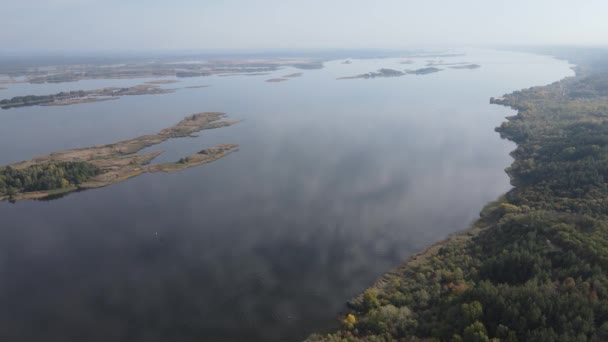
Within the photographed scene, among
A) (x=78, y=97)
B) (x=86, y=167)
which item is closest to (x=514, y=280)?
(x=86, y=167)

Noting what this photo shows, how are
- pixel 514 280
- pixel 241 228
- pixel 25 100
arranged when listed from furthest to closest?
pixel 25 100
pixel 241 228
pixel 514 280

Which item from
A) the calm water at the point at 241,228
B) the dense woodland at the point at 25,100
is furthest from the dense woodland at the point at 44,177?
the dense woodland at the point at 25,100

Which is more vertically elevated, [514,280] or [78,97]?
[78,97]

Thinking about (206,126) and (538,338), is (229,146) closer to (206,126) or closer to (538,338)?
(206,126)

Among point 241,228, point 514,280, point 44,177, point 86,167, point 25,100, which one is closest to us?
point 514,280

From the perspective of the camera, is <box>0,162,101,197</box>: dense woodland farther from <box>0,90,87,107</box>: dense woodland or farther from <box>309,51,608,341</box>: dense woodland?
<box>0,90,87,107</box>: dense woodland

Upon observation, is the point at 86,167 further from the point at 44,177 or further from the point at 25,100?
the point at 25,100

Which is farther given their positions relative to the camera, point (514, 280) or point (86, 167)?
point (86, 167)

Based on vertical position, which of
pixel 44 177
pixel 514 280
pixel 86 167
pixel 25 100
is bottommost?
pixel 514 280

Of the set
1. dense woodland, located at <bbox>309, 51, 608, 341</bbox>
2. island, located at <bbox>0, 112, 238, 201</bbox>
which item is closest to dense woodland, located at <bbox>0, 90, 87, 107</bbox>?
island, located at <bbox>0, 112, 238, 201</bbox>

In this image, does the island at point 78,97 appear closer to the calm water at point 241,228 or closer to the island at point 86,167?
the calm water at point 241,228
